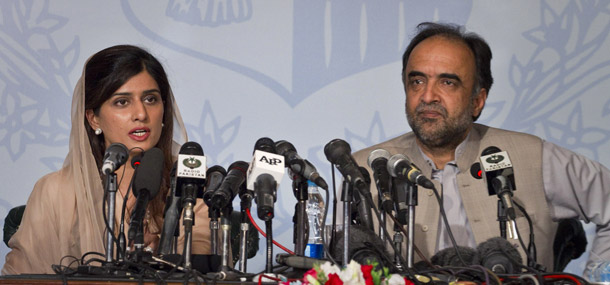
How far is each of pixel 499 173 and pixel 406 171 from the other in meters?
0.33

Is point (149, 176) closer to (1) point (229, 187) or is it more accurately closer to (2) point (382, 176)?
(1) point (229, 187)

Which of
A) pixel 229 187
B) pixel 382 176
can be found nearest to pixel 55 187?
pixel 229 187

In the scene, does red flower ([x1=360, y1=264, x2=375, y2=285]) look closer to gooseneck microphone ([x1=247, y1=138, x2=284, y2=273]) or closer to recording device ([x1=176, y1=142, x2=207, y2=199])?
gooseneck microphone ([x1=247, y1=138, x2=284, y2=273])

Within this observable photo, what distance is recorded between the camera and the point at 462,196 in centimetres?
358

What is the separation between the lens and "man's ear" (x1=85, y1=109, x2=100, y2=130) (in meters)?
3.67

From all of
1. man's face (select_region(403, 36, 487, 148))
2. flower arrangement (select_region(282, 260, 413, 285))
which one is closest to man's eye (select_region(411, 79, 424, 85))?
man's face (select_region(403, 36, 487, 148))

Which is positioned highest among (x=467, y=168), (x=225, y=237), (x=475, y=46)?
(x=475, y=46)

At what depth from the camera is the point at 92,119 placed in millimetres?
3684

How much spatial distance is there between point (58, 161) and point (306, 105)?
1434mm

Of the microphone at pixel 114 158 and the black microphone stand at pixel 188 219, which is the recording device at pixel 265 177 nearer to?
the black microphone stand at pixel 188 219

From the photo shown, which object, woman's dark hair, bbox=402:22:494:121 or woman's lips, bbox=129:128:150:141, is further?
woman's dark hair, bbox=402:22:494:121

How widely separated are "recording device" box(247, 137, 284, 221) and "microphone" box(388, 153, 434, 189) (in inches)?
14.4

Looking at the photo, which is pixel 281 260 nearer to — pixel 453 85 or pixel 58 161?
pixel 453 85

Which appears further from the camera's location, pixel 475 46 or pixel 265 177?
pixel 475 46
